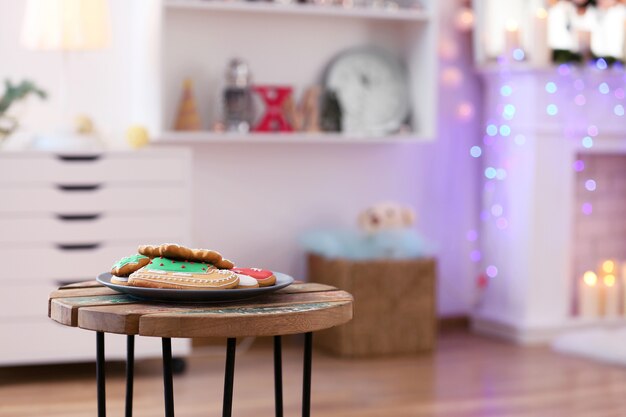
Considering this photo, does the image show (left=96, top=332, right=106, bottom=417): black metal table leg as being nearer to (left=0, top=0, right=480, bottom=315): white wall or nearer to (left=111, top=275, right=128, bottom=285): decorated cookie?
(left=111, top=275, right=128, bottom=285): decorated cookie

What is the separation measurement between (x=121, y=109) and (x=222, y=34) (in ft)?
1.50

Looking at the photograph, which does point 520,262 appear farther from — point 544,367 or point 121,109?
point 121,109

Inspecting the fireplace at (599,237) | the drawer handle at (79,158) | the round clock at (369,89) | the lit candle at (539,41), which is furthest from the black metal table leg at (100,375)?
the fireplace at (599,237)

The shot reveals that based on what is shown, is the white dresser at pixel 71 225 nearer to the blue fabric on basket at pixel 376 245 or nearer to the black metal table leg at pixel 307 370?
the blue fabric on basket at pixel 376 245

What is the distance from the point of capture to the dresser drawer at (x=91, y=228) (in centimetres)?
313

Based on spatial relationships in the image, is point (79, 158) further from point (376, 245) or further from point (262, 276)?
point (262, 276)

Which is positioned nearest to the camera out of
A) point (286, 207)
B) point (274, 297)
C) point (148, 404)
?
point (274, 297)

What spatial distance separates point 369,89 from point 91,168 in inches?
46.7

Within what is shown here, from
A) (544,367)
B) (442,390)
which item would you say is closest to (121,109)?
(442,390)

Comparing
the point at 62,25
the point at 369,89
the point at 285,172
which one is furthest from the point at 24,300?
the point at 369,89

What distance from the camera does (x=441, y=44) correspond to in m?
4.10

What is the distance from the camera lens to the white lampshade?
324 centimetres

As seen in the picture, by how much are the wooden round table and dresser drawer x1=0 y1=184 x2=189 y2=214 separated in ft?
4.66

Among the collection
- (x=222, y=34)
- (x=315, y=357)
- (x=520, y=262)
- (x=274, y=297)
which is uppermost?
(x=222, y=34)
